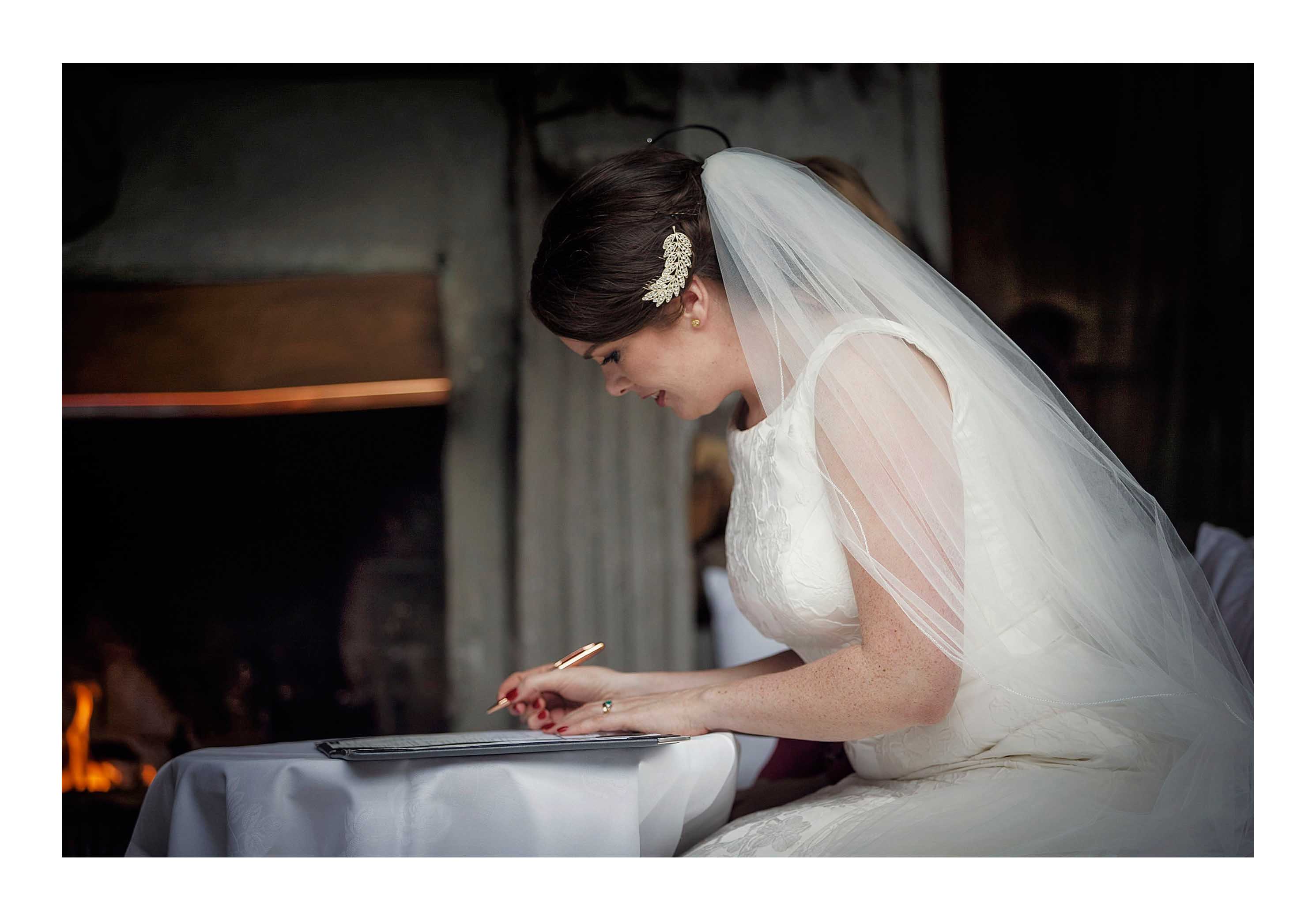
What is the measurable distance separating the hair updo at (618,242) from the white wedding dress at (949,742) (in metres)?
0.25

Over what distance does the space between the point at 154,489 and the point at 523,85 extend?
1.37 m

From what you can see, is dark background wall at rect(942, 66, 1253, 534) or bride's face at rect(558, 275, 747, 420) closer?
bride's face at rect(558, 275, 747, 420)

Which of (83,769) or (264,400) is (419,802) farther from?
(264,400)

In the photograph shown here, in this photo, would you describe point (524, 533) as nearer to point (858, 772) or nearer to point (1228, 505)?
point (858, 772)

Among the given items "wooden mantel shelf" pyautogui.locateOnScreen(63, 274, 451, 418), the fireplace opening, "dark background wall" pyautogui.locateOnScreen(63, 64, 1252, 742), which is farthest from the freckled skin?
"wooden mantel shelf" pyautogui.locateOnScreen(63, 274, 451, 418)

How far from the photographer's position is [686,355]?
150 cm

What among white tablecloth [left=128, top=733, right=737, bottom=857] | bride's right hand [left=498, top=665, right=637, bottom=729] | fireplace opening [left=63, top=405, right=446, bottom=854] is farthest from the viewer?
fireplace opening [left=63, top=405, right=446, bottom=854]

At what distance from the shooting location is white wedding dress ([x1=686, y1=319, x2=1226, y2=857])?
4.12 ft

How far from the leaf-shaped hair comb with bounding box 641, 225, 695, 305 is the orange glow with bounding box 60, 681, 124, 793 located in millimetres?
1774

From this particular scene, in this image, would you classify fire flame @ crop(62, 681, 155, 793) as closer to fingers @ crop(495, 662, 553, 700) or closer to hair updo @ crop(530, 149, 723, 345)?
fingers @ crop(495, 662, 553, 700)
